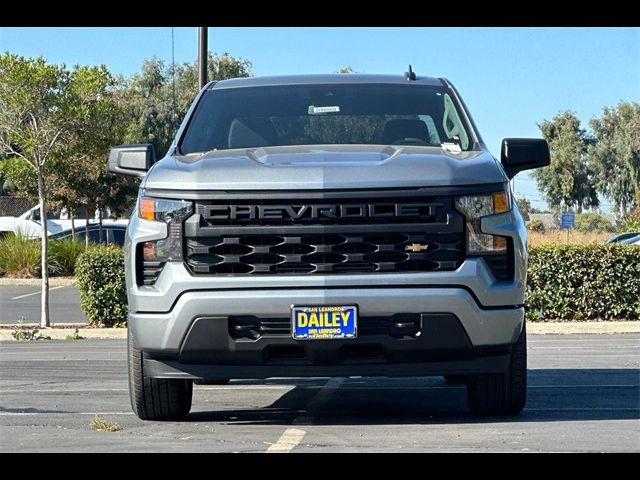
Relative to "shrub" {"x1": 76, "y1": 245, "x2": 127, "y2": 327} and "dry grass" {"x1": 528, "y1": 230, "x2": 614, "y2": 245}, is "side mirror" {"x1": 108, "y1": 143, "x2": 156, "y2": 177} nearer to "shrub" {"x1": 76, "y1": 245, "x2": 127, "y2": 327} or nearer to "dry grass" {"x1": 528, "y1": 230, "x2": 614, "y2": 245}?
"shrub" {"x1": 76, "y1": 245, "x2": 127, "y2": 327}

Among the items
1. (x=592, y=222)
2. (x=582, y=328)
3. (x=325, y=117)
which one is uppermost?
(x=325, y=117)

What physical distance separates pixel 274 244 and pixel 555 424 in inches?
78.9

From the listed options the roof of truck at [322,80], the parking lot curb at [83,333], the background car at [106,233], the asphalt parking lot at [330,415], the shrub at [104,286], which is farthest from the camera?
the background car at [106,233]

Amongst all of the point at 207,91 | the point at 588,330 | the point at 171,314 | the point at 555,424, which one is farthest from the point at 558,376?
the point at 588,330

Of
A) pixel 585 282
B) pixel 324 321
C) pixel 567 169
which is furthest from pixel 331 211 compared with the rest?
pixel 567 169

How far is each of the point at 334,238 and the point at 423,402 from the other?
88.3 inches

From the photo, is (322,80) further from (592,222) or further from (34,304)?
(592,222)

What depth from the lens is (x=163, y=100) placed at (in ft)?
211

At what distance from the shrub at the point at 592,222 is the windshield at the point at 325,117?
5545 cm

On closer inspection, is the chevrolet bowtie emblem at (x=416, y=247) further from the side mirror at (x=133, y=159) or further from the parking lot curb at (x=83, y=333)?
the parking lot curb at (x=83, y=333)

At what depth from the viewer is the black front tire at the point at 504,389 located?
7.34 m

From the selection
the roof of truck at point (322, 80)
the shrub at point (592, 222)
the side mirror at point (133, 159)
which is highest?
the roof of truck at point (322, 80)

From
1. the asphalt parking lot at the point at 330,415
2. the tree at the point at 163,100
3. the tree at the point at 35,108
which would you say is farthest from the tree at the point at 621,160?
the asphalt parking lot at the point at 330,415
